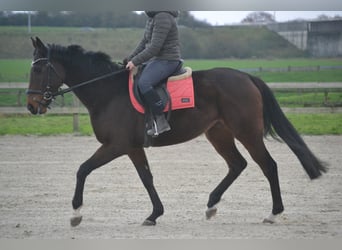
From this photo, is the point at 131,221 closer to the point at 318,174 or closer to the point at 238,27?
the point at 318,174

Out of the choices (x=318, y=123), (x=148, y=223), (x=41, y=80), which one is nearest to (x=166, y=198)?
(x=148, y=223)

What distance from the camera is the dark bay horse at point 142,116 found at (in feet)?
19.6

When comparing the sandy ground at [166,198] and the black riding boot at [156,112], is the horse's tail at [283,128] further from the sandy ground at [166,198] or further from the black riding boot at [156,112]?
the black riding boot at [156,112]

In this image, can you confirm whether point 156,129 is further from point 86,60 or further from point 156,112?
point 86,60

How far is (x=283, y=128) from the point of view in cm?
626

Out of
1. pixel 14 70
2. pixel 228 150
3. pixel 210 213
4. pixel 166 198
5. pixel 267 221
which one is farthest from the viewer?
pixel 14 70

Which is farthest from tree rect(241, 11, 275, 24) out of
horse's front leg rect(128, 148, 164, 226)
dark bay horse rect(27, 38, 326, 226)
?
horse's front leg rect(128, 148, 164, 226)

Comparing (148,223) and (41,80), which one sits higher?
(41,80)

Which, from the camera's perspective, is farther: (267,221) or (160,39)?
(267,221)

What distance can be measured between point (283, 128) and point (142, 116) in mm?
1515

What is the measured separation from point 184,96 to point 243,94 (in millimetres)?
612

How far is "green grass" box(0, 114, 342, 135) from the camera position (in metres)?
13.4

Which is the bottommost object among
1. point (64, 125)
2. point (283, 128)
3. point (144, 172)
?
point (64, 125)
